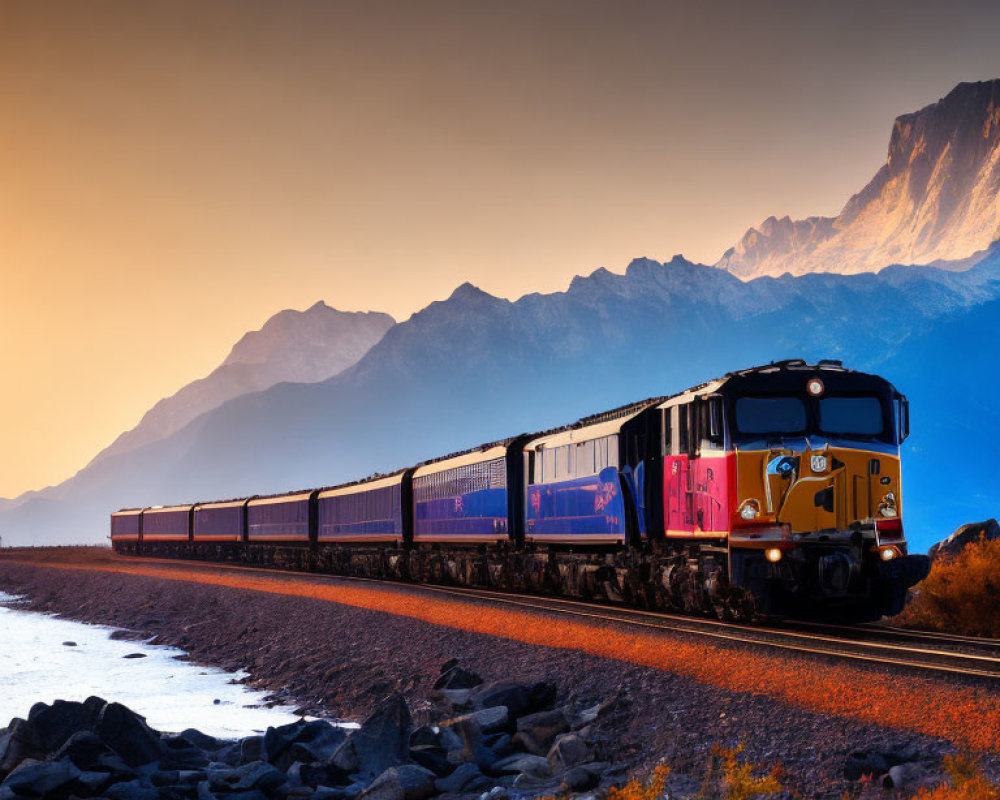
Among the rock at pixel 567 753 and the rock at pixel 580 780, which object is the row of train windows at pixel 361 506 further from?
the rock at pixel 580 780

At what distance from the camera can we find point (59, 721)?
1504 cm

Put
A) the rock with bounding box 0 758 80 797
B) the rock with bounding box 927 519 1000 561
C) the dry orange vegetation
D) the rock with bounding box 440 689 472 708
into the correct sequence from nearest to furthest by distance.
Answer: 1. the rock with bounding box 0 758 80 797
2. the rock with bounding box 440 689 472 708
3. the dry orange vegetation
4. the rock with bounding box 927 519 1000 561

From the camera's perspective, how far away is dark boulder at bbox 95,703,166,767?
14.3 meters

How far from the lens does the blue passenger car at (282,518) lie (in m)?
56.0

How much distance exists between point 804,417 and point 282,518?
44.5 metres

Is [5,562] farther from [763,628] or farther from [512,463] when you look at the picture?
[763,628]

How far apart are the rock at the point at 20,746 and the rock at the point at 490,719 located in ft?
17.1

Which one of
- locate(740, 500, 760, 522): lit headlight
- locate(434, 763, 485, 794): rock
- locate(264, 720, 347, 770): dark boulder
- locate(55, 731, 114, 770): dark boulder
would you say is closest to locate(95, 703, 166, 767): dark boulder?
locate(55, 731, 114, 770): dark boulder

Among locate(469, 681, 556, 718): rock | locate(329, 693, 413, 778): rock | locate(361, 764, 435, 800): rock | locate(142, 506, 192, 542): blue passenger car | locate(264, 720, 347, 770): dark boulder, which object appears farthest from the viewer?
locate(142, 506, 192, 542): blue passenger car

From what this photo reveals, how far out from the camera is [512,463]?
100 feet

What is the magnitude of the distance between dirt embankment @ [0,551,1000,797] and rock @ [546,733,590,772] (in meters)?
0.34

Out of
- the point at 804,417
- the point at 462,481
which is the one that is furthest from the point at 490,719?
the point at 462,481

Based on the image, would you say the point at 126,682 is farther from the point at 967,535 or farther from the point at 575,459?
the point at 967,535

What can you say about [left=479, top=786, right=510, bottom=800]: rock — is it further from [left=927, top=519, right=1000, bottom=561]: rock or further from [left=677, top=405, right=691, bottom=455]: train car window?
[left=927, top=519, right=1000, bottom=561]: rock
